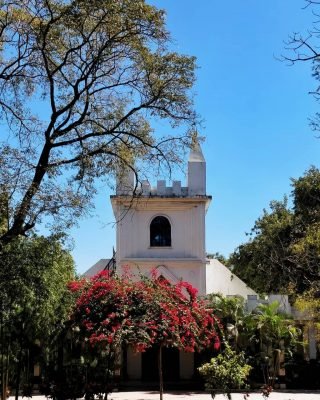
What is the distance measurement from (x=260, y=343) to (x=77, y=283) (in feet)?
36.4

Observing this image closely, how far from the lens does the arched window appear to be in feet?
88.1

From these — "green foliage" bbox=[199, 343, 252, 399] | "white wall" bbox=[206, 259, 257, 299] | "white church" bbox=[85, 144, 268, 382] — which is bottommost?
"green foliage" bbox=[199, 343, 252, 399]

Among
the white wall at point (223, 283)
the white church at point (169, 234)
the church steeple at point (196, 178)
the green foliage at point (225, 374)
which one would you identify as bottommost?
the green foliage at point (225, 374)

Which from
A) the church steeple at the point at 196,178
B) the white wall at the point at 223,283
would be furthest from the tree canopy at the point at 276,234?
the church steeple at the point at 196,178

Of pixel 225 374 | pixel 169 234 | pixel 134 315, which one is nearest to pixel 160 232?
pixel 169 234

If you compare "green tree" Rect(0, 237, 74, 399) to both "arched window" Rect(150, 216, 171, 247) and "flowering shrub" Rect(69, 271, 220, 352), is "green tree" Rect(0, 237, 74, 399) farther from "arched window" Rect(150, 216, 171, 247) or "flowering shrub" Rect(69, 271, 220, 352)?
"arched window" Rect(150, 216, 171, 247)

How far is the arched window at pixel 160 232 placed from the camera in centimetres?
2685

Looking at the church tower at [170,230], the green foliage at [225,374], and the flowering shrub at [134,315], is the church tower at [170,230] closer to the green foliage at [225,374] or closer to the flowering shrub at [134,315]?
the flowering shrub at [134,315]

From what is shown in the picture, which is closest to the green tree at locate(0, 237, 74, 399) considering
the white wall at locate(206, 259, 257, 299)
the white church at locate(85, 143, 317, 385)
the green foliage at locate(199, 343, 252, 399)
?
the green foliage at locate(199, 343, 252, 399)

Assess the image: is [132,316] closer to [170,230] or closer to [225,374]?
[225,374]

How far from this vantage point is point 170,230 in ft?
88.3

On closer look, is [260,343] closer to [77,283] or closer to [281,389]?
[281,389]

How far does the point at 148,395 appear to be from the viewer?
21.6 meters

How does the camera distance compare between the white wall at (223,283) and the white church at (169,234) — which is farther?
the white wall at (223,283)
